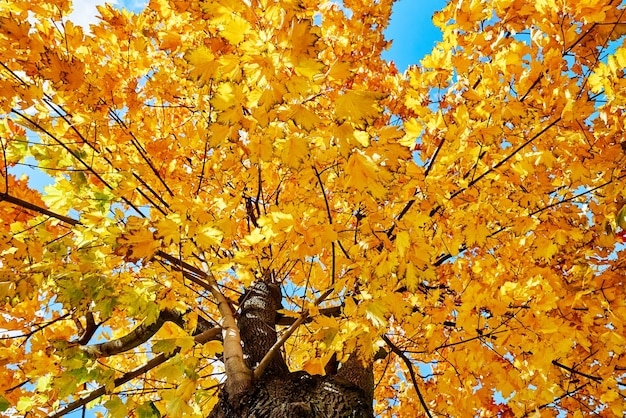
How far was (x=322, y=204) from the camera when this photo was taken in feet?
9.12

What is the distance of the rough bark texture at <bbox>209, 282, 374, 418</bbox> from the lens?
2119mm

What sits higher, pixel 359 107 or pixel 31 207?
pixel 31 207

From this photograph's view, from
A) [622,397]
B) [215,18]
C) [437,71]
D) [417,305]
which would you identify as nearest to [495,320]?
[417,305]

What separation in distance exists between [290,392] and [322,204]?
1250mm

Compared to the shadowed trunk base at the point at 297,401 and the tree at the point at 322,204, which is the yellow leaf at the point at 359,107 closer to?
the tree at the point at 322,204

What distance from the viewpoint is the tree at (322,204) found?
1.42 meters

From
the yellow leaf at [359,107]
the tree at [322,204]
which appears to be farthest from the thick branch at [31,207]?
the yellow leaf at [359,107]

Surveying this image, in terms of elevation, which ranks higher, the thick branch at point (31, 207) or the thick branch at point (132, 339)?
the thick branch at point (31, 207)

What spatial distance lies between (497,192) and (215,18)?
2398mm

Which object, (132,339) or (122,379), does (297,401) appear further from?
(132,339)

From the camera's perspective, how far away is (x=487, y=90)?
2148 millimetres

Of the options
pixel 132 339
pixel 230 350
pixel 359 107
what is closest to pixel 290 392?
pixel 230 350

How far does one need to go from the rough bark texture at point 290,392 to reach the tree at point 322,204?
16 millimetres

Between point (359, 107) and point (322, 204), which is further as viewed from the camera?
point (322, 204)
